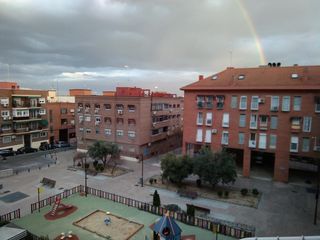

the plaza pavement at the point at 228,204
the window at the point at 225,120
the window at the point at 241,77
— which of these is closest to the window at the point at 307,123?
the plaza pavement at the point at 228,204

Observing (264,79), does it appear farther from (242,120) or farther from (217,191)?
(217,191)

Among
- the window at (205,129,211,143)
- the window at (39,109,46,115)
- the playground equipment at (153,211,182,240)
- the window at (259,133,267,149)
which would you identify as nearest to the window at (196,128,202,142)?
the window at (205,129,211,143)

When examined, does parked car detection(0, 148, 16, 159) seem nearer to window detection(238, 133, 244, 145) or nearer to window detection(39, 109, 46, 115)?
window detection(39, 109, 46, 115)

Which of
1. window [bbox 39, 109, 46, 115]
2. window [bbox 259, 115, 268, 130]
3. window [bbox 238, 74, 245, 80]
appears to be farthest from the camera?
window [bbox 39, 109, 46, 115]

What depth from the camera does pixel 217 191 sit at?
26.3 meters

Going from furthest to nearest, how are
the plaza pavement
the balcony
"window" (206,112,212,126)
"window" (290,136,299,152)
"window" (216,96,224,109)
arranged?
1. the balcony
2. "window" (206,112,212,126)
3. "window" (216,96,224,109)
4. "window" (290,136,299,152)
5. the plaza pavement

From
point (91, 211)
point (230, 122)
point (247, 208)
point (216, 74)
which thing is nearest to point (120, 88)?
point (216, 74)

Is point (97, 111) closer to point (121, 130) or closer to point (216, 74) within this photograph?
point (121, 130)

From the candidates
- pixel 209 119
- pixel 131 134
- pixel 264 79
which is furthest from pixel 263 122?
pixel 131 134

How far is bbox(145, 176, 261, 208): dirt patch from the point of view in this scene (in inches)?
933

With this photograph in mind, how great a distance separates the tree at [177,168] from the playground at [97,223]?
6.28 m

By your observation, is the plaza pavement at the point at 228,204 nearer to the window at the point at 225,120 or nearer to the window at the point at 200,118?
the window at the point at 225,120

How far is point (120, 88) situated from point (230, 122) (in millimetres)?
21228

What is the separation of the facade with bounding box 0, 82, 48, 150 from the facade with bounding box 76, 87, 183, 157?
10969 millimetres
